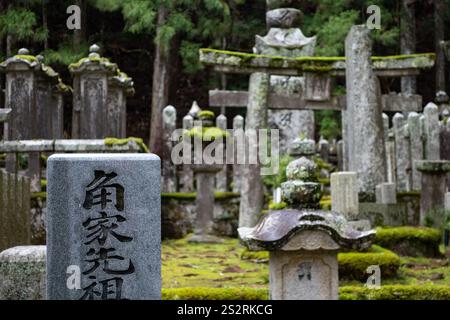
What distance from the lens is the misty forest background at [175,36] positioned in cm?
1670

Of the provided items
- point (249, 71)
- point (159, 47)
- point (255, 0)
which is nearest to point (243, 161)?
point (249, 71)

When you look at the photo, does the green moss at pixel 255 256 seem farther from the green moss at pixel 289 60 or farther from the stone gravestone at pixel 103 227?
the stone gravestone at pixel 103 227

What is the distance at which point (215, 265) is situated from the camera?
841 cm

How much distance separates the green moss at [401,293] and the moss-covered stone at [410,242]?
119 inches

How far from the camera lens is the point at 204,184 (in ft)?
35.4

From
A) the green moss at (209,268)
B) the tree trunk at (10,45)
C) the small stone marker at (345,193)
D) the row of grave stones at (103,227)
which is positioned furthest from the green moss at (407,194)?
the tree trunk at (10,45)

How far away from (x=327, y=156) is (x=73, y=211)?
11809mm

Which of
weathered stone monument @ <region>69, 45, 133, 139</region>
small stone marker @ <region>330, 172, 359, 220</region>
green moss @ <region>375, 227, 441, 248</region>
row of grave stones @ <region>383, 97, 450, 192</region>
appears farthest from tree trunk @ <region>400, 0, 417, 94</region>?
small stone marker @ <region>330, 172, 359, 220</region>

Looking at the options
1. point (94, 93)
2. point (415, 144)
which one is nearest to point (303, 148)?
point (94, 93)

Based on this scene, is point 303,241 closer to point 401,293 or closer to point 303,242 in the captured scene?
point 303,242

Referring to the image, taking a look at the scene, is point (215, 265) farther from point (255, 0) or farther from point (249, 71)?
point (255, 0)

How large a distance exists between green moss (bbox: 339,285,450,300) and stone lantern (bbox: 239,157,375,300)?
496mm

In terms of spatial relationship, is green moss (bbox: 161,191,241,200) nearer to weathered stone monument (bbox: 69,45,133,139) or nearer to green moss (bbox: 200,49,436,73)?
weathered stone monument (bbox: 69,45,133,139)

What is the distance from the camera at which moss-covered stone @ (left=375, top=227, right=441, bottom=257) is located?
864 centimetres
